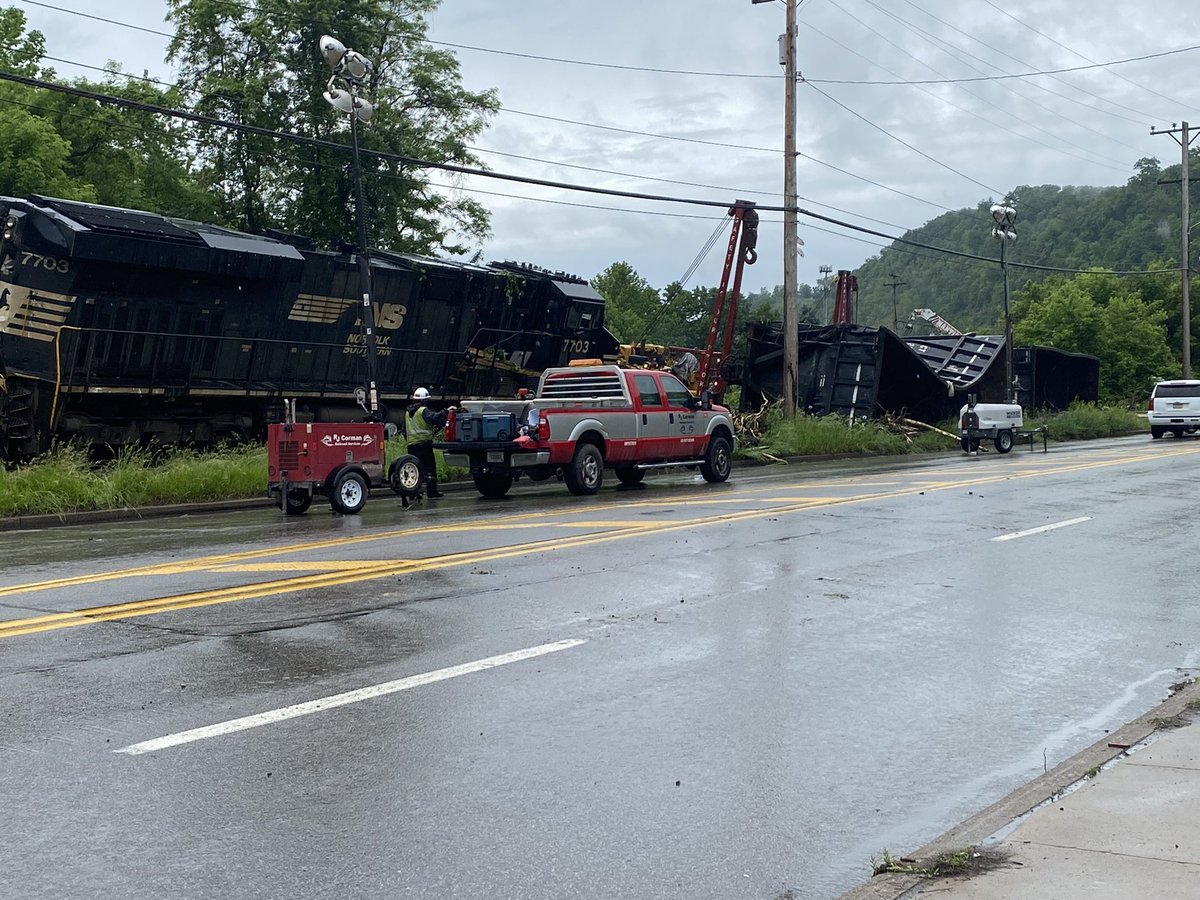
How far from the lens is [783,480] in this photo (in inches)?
918

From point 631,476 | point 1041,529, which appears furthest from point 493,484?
point 1041,529

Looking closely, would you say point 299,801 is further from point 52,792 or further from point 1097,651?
point 1097,651

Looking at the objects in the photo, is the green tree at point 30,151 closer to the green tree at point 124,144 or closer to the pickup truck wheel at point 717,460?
the green tree at point 124,144

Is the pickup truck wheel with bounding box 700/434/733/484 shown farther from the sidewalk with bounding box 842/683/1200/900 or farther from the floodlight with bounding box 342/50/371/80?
the sidewalk with bounding box 842/683/1200/900

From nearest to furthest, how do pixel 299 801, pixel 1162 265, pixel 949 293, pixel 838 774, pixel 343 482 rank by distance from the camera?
pixel 299 801 → pixel 838 774 → pixel 343 482 → pixel 1162 265 → pixel 949 293

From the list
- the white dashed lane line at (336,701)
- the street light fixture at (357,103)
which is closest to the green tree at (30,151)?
the street light fixture at (357,103)

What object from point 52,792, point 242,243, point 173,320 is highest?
point 242,243

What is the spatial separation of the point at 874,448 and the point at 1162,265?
70.6 m

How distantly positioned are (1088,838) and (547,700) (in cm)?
313

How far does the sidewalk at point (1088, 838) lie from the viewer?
4.22 metres

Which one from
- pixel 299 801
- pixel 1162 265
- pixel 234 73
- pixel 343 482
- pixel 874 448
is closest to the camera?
pixel 299 801

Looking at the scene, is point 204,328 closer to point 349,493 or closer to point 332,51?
point 332,51

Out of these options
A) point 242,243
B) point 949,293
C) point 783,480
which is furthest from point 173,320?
point 949,293

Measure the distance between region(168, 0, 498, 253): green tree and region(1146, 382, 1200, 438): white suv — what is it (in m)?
25.1
